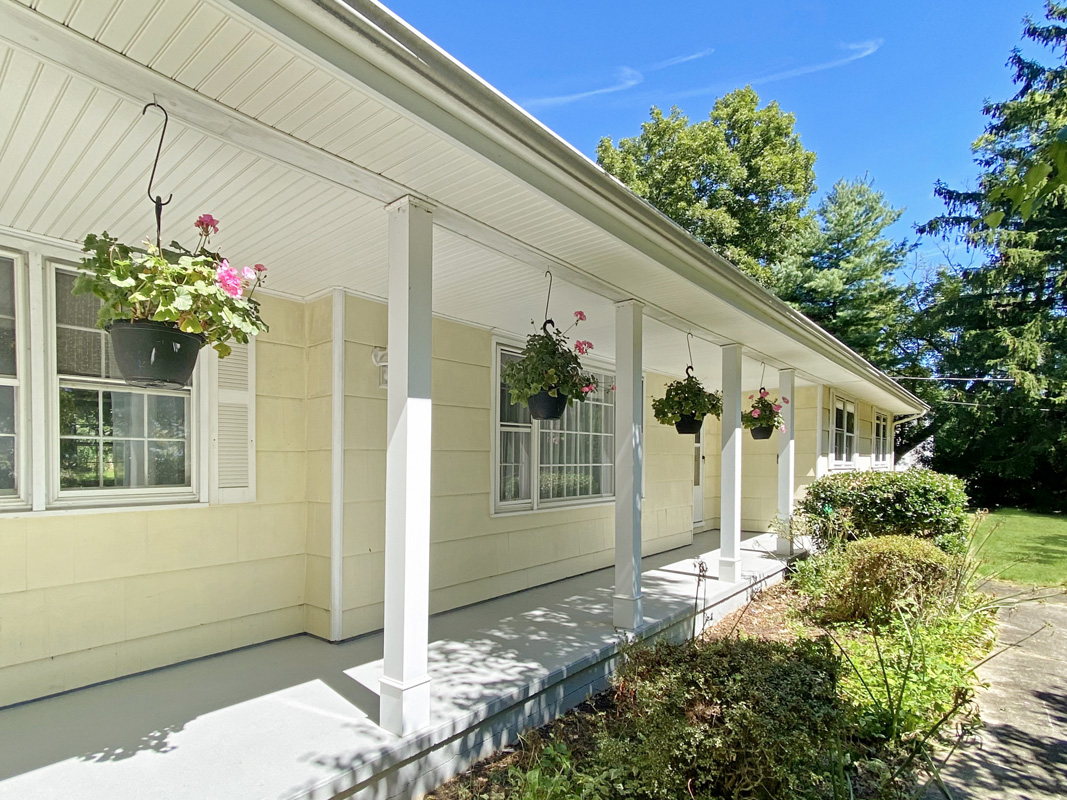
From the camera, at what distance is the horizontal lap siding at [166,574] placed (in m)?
3.02

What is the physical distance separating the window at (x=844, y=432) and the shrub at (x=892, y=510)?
3611mm

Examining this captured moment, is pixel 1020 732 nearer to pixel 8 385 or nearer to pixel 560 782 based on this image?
pixel 560 782

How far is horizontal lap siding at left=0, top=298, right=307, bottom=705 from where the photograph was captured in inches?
119

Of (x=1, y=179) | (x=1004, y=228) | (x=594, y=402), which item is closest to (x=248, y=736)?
(x=1, y=179)

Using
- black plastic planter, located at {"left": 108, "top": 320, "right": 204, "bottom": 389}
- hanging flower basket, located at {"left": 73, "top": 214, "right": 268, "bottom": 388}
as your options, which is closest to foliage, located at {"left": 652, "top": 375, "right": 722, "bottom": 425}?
hanging flower basket, located at {"left": 73, "top": 214, "right": 268, "bottom": 388}

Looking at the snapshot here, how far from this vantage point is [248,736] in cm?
268

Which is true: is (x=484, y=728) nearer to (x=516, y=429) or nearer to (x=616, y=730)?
(x=616, y=730)

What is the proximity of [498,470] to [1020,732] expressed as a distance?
155 inches

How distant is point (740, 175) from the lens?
17.3 m

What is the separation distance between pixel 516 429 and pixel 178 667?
323 centimetres

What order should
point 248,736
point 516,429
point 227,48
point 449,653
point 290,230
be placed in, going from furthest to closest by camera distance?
point 516,429, point 449,653, point 290,230, point 248,736, point 227,48

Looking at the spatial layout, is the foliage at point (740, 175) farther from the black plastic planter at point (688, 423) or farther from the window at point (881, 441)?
the black plastic planter at point (688, 423)

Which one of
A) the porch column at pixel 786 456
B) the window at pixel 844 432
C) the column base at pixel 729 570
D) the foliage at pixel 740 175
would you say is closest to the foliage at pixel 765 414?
the porch column at pixel 786 456

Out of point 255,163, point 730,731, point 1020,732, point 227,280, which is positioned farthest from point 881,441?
point 227,280
